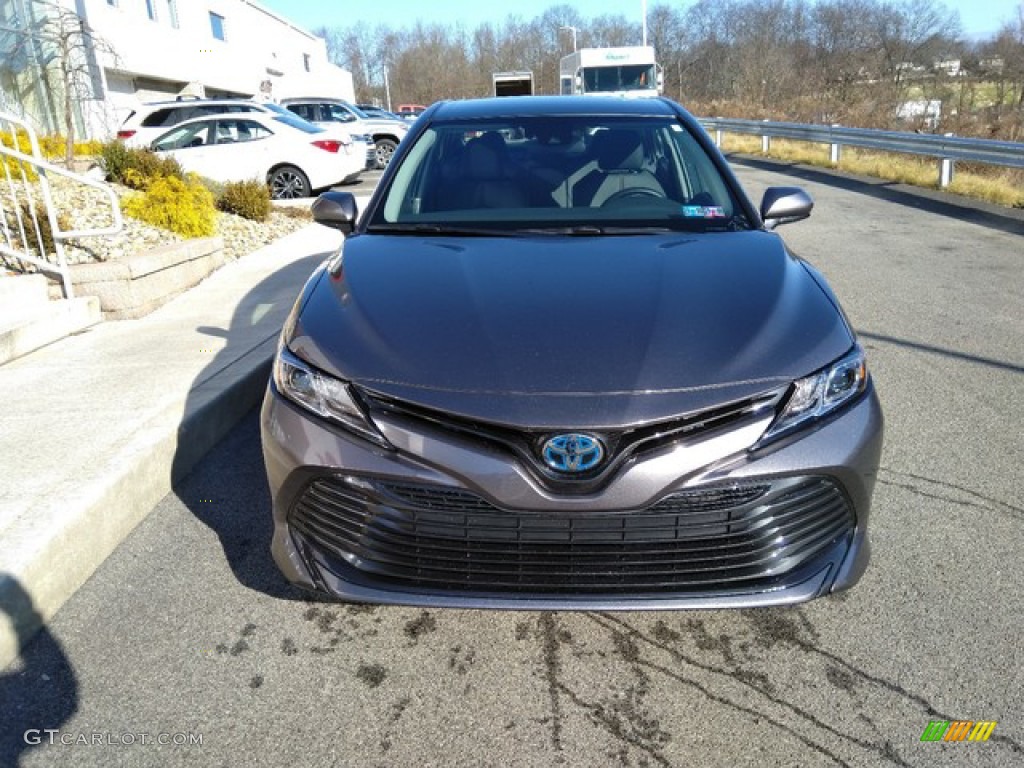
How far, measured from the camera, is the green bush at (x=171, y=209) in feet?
27.3

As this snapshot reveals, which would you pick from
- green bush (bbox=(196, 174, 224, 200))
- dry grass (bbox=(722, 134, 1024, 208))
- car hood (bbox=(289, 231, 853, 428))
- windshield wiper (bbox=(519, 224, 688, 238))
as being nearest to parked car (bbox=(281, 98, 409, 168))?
green bush (bbox=(196, 174, 224, 200))

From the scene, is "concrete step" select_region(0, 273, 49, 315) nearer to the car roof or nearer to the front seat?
the car roof

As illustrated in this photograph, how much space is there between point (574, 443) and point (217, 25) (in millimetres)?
44342

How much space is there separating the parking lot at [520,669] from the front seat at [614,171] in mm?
1745

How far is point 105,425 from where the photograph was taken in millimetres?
3926

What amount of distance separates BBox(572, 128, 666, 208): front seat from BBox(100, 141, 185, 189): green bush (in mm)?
7177

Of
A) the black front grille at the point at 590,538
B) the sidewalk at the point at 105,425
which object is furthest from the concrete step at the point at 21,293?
the black front grille at the point at 590,538

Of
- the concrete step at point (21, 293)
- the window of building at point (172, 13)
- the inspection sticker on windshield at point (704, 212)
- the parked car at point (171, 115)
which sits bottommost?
the concrete step at point (21, 293)

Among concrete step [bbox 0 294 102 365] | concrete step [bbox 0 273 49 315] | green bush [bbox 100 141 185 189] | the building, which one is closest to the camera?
concrete step [bbox 0 294 102 365]

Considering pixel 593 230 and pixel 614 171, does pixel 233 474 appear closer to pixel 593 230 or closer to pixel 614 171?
pixel 593 230

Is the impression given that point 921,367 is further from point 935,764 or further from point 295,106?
point 295,106

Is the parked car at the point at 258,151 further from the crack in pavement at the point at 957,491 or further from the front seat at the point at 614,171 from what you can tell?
the crack in pavement at the point at 957,491

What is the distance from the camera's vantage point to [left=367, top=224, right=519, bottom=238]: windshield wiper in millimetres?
3299

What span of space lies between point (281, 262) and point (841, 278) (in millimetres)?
5531
